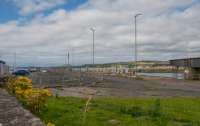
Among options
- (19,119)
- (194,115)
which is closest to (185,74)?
(194,115)

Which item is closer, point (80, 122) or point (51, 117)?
point (80, 122)

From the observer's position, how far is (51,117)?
12820mm

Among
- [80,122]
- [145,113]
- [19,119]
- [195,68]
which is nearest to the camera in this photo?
[19,119]

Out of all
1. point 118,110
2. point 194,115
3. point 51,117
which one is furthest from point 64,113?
point 194,115

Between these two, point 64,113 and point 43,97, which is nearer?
point 43,97

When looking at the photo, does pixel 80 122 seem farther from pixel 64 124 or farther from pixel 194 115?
pixel 194 115

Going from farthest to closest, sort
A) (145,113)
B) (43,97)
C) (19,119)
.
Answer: (145,113), (43,97), (19,119)

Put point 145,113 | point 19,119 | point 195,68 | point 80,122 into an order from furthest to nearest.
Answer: point 195,68
point 145,113
point 80,122
point 19,119

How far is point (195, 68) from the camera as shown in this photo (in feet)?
179

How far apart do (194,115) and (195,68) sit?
41275 millimetres

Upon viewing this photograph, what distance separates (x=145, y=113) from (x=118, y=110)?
161 cm

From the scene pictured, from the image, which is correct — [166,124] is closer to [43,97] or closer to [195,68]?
[43,97]

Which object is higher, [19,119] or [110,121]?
[19,119]

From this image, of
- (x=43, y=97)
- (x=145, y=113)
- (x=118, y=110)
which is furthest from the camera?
(x=118, y=110)
